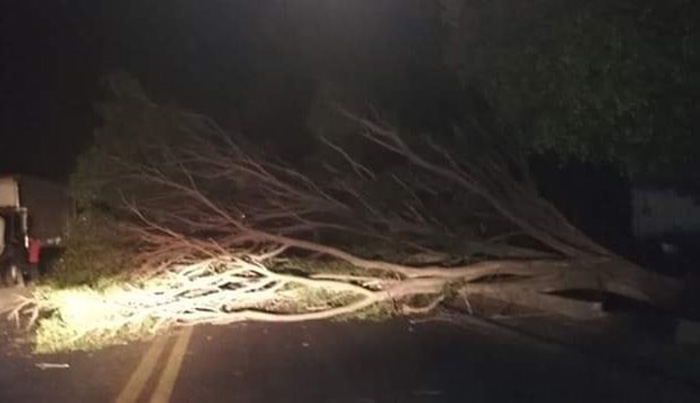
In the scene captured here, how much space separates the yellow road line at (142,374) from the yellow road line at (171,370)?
18 centimetres

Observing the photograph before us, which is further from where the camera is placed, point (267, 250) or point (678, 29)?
point (267, 250)

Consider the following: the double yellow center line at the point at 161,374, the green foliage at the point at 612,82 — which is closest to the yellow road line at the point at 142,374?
the double yellow center line at the point at 161,374

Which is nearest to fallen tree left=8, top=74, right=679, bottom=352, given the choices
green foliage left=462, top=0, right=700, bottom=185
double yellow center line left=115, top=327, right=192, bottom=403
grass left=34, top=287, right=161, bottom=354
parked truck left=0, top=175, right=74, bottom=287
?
grass left=34, top=287, right=161, bottom=354

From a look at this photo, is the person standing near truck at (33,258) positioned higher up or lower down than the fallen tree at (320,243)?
lower down

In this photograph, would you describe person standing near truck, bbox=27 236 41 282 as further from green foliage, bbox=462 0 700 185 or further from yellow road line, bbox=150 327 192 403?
green foliage, bbox=462 0 700 185

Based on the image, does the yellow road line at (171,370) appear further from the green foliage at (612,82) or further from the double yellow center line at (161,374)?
the green foliage at (612,82)

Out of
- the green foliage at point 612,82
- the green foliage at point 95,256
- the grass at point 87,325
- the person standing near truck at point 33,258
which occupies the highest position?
the green foliage at point 612,82

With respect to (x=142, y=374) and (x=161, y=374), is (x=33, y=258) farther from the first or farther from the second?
(x=161, y=374)

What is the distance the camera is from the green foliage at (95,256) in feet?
76.9

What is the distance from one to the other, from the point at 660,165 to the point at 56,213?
2482cm

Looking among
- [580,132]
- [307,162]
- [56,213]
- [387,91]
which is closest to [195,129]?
[307,162]

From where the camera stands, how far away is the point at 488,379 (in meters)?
16.5

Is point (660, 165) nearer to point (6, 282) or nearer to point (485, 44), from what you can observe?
point (485, 44)

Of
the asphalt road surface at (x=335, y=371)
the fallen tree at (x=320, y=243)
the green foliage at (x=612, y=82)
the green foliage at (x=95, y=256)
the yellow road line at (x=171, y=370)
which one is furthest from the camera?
the green foliage at (x=95, y=256)
